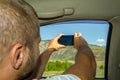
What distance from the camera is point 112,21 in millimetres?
2793

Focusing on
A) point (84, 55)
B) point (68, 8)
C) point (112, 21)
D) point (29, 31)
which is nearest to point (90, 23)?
point (112, 21)

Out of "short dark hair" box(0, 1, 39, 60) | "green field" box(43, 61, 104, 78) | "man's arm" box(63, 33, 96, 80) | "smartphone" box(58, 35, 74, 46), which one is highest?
"short dark hair" box(0, 1, 39, 60)

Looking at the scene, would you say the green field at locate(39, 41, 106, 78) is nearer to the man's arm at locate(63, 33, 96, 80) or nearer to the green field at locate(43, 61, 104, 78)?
the green field at locate(43, 61, 104, 78)

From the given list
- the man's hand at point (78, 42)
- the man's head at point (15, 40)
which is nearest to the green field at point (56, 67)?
the man's hand at point (78, 42)

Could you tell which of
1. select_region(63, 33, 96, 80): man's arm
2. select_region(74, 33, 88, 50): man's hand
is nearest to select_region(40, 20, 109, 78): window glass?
select_region(74, 33, 88, 50): man's hand

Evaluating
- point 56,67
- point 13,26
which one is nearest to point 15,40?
point 13,26

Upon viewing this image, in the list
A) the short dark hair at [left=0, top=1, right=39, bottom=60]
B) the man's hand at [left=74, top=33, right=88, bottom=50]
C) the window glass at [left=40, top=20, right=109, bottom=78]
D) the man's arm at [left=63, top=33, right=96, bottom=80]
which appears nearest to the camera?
the short dark hair at [left=0, top=1, right=39, bottom=60]

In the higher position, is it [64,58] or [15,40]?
[15,40]

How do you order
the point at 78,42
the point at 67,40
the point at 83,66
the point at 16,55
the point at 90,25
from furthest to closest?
the point at 90,25 < the point at 67,40 < the point at 78,42 < the point at 83,66 < the point at 16,55

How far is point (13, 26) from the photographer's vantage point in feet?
3.37

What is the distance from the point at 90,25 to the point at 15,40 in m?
1.97

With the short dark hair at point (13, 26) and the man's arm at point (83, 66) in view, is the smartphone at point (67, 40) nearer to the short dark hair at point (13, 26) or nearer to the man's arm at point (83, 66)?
the man's arm at point (83, 66)

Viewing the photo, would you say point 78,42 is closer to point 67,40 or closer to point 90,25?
point 67,40

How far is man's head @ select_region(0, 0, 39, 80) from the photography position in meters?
1.02
